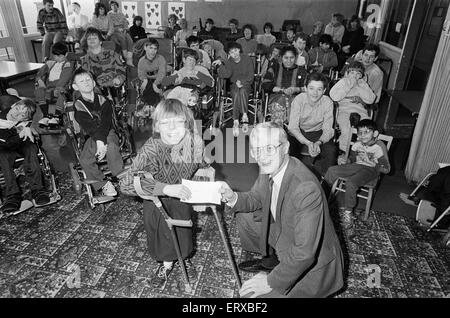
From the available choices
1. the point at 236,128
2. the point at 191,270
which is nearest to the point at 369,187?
the point at 191,270

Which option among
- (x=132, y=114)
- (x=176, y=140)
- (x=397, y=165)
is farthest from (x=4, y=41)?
(x=397, y=165)

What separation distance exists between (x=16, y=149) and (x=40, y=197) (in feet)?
1.88

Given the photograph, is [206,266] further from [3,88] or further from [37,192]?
[3,88]

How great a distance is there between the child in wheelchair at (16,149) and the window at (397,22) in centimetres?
733

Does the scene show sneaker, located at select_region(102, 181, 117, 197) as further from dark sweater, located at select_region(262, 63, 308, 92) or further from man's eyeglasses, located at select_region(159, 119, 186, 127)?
dark sweater, located at select_region(262, 63, 308, 92)

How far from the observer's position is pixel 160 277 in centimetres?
269

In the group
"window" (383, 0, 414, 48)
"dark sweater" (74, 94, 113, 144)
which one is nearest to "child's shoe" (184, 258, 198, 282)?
"dark sweater" (74, 94, 113, 144)

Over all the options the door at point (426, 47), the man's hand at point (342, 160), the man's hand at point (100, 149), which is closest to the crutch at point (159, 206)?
the man's hand at point (100, 149)

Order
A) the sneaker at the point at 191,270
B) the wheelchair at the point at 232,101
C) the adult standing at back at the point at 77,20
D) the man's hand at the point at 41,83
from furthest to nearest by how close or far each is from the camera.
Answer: the adult standing at back at the point at 77,20 → the wheelchair at the point at 232,101 → the man's hand at the point at 41,83 → the sneaker at the point at 191,270

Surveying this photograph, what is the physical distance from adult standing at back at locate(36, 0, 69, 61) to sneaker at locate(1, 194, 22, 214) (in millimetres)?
6426

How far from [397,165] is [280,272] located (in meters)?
3.55

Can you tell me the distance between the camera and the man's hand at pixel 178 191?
6.82 feet

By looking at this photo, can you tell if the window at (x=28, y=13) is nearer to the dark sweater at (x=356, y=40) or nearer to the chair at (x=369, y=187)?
the dark sweater at (x=356, y=40)

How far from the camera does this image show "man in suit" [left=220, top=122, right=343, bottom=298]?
1.76 meters
